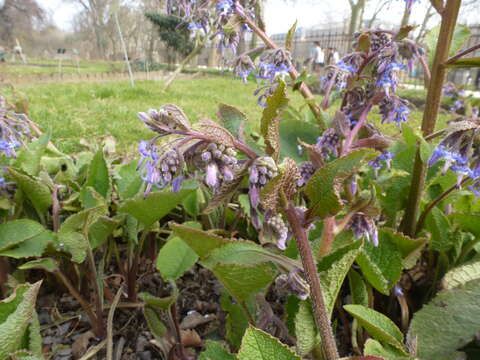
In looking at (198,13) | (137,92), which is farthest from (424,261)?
(137,92)

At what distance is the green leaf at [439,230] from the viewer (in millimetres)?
1134

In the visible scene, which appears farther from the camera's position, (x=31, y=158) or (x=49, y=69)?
(x=49, y=69)

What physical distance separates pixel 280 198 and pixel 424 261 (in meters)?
0.89

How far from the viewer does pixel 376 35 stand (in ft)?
3.49

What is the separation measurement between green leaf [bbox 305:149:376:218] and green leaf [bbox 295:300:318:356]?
23cm

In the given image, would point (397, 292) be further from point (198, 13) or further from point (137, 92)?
point (137, 92)

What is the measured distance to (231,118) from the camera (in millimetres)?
825

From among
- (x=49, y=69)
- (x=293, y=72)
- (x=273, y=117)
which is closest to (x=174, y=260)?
(x=273, y=117)

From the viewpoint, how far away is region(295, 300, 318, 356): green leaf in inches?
31.6

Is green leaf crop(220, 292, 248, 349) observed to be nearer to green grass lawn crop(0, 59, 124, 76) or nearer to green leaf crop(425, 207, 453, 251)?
green leaf crop(425, 207, 453, 251)

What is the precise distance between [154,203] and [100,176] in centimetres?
38

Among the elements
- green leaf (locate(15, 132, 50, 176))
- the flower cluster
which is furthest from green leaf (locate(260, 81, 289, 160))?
green leaf (locate(15, 132, 50, 176))

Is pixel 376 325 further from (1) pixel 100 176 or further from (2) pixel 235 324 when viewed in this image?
(1) pixel 100 176

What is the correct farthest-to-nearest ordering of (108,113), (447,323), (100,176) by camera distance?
(108,113) < (100,176) < (447,323)
